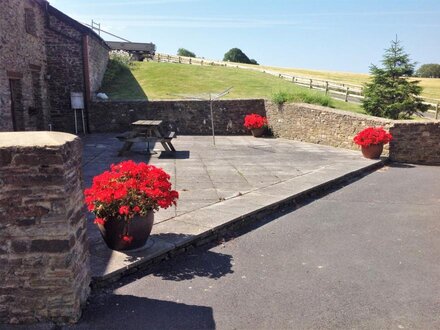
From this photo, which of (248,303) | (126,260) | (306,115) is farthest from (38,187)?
(306,115)

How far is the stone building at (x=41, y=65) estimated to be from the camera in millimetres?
12562

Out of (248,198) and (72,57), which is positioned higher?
(72,57)

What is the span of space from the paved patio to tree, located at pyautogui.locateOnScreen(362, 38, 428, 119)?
288 inches

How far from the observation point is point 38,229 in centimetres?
348

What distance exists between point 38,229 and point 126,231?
1362 millimetres

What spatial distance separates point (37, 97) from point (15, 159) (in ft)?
45.4

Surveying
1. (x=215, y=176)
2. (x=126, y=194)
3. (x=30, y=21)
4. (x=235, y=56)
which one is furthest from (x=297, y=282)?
(x=235, y=56)

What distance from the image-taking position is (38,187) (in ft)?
11.2

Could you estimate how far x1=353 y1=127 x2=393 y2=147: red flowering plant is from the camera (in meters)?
12.1

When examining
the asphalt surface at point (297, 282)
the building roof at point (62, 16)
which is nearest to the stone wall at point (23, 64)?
the building roof at point (62, 16)

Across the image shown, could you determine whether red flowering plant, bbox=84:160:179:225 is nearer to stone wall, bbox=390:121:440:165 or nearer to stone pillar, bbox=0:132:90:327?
stone pillar, bbox=0:132:90:327

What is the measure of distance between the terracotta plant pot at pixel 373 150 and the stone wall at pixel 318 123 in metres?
1.01

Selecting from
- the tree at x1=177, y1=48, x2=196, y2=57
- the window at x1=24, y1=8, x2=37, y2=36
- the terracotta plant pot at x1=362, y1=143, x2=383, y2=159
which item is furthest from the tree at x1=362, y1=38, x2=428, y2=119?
the tree at x1=177, y1=48, x2=196, y2=57

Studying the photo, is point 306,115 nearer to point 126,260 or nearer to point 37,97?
point 37,97
